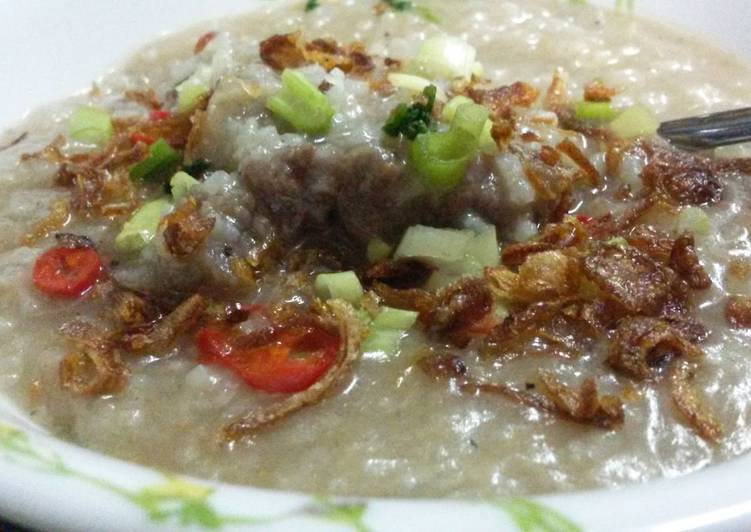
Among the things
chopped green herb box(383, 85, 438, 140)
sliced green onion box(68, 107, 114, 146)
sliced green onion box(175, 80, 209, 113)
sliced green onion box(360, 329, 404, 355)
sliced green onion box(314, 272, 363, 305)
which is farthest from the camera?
sliced green onion box(68, 107, 114, 146)

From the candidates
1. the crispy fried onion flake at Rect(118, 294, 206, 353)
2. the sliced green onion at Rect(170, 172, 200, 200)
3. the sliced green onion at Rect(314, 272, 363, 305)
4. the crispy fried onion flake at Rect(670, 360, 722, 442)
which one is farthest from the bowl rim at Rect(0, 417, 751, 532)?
the sliced green onion at Rect(170, 172, 200, 200)

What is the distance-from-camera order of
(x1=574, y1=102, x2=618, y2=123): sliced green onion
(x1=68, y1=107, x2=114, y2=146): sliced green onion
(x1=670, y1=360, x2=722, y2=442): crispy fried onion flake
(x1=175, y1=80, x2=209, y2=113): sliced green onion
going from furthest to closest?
(x1=68, y1=107, x2=114, y2=146): sliced green onion → (x1=574, y1=102, x2=618, y2=123): sliced green onion → (x1=175, y1=80, x2=209, y2=113): sliced green onion → (x1=670, y1=360, x2=722, y2=442): crispy fried onion flake

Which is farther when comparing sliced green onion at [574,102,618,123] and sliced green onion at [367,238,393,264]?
sliced green onion at [574,102,618,123]

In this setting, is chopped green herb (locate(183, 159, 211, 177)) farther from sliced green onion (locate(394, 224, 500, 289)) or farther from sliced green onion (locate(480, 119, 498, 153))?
sliced green onion (locate(480, 119, 498, 153))

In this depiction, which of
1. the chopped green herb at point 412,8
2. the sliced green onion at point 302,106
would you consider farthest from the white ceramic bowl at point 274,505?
the chopped green herb at point 412,8

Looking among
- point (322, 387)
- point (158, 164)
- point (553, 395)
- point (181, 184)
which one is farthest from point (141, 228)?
point (553, 395)

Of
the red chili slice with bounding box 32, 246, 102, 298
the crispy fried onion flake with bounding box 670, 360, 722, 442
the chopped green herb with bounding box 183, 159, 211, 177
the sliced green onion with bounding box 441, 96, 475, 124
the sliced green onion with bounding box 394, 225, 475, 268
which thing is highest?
the sliced green onion with bounding box 441, 96, 475, 124

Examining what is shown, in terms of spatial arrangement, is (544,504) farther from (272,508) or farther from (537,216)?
(537,216)

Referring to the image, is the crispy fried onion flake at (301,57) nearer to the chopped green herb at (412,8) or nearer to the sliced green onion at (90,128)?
the sliced green onion at (90,128)
